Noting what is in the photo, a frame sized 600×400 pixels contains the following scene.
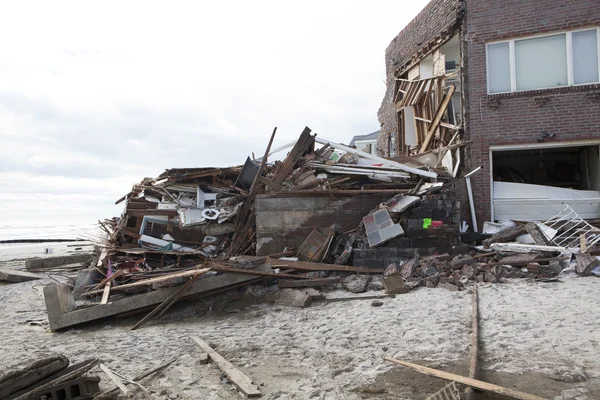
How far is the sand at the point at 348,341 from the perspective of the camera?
13.0 feet

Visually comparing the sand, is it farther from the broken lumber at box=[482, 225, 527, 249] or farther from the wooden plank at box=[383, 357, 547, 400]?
the broken lumber at box=[482, 225, 527, 249]

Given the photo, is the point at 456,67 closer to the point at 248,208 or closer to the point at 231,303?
the point at 248,208

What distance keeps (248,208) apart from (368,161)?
11.0 feet

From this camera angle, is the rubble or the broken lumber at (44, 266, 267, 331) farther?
the rubble

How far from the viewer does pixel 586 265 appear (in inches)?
308

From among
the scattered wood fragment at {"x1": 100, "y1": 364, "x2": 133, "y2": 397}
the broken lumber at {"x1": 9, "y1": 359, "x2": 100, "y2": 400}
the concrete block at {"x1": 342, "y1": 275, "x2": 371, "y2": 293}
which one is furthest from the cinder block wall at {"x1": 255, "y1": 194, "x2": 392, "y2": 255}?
the broken lumber at {"x1": 9, "y1": 359, "x2": 100, "y2": 400}

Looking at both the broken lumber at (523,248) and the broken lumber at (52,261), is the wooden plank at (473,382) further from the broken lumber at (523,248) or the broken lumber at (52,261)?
the broken lumber at (52,261)

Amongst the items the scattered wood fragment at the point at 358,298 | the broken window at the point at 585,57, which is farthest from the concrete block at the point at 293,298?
the broken window at the point at 585,57

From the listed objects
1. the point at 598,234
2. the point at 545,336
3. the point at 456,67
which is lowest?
the point at 545,336

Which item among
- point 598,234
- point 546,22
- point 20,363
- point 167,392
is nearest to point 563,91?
point 546,22

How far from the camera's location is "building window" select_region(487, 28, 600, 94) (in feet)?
36.0

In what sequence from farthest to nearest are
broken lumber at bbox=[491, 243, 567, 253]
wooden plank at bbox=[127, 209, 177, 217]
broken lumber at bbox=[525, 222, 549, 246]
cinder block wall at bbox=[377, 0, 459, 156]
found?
cinder block wall at bbox=[377, 0, 459, 156]
wooden plank at bbox=[127, 209, 177, 217]
broken lumber at bbox=[525, 222, 549, 246]
broken lumber at bbox=[491, 243, 567, 253]

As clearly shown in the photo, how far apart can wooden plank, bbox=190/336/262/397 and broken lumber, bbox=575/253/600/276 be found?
6693mm

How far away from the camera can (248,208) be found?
10.5 meters
